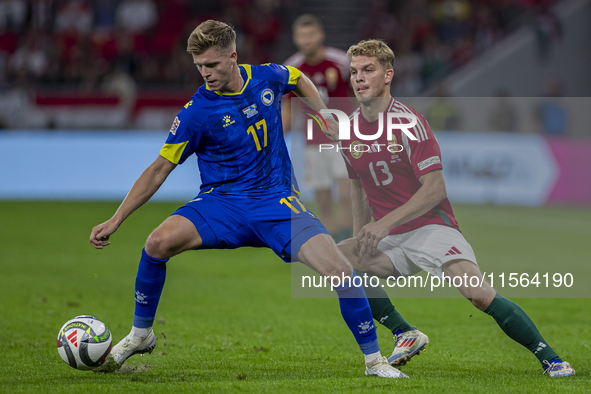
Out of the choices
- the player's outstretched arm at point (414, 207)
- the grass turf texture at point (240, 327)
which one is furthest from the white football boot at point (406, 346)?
the player's outstretched arm at point (414, 207)

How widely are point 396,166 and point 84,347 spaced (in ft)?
7.46

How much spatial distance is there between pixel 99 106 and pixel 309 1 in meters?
6.92

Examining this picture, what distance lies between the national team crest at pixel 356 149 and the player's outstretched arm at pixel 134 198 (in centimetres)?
122

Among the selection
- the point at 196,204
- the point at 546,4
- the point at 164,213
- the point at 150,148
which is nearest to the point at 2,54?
the point at 150,148

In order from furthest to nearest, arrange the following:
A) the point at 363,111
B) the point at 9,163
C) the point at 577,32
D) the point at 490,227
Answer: the point at 577,32
the point at 9,163
the point at 490,227
the point at 363,111

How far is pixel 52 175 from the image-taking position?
1516cm

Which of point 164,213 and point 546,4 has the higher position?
point 546,4

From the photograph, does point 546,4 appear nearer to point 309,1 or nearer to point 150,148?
point 309,1

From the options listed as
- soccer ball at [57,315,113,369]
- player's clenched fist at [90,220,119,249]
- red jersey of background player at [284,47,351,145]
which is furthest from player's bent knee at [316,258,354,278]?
red jersey of background player at [284,47,351,145]

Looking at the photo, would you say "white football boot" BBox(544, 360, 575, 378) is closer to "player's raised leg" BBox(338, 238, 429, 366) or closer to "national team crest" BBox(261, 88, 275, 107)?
"player's raised leg" BBox(338, 238, 429, 366)

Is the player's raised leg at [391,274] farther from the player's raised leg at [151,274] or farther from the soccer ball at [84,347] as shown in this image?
the soccer ball at [84,347]

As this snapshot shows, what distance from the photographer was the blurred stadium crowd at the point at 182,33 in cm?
1716

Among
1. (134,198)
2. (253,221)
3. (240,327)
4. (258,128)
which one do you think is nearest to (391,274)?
(253,221)

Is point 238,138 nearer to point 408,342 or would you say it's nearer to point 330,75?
point 408,342
